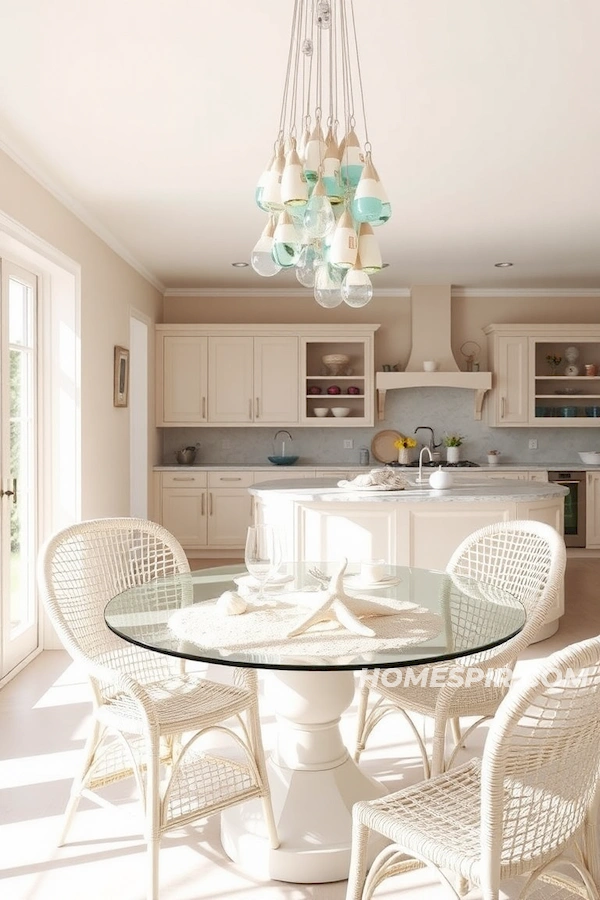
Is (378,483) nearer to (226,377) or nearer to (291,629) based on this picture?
(291,629)

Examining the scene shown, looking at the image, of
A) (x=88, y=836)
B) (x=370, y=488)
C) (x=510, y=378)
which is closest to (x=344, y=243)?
(x=88, y=836)

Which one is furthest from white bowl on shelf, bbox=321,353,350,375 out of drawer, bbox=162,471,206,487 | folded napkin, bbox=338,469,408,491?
folded napkin, bbox=338,469,408,491

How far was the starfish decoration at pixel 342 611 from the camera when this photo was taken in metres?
1.88

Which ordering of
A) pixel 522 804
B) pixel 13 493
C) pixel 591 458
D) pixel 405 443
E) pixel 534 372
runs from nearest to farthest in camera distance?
pixel 522 804, pixel 13 493, pixel 405 443, pixel 591 458, pixel 534 372

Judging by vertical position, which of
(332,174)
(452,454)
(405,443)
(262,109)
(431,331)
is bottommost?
(452,454)

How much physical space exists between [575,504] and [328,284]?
5.39 metres

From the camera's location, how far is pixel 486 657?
2451mm

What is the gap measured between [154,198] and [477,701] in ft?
11.5

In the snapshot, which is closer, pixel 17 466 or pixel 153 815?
pixel 153 815

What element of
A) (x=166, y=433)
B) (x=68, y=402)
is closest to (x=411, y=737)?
(x=68, y=402)

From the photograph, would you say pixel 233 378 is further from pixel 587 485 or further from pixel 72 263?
pixel 587 485

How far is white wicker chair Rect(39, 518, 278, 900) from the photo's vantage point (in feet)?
6.71

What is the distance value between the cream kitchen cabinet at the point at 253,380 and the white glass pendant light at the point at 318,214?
5.16 meters

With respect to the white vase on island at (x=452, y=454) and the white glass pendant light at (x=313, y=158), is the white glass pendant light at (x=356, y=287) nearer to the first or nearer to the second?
the white glass pendant light at (x=313, y=158)
